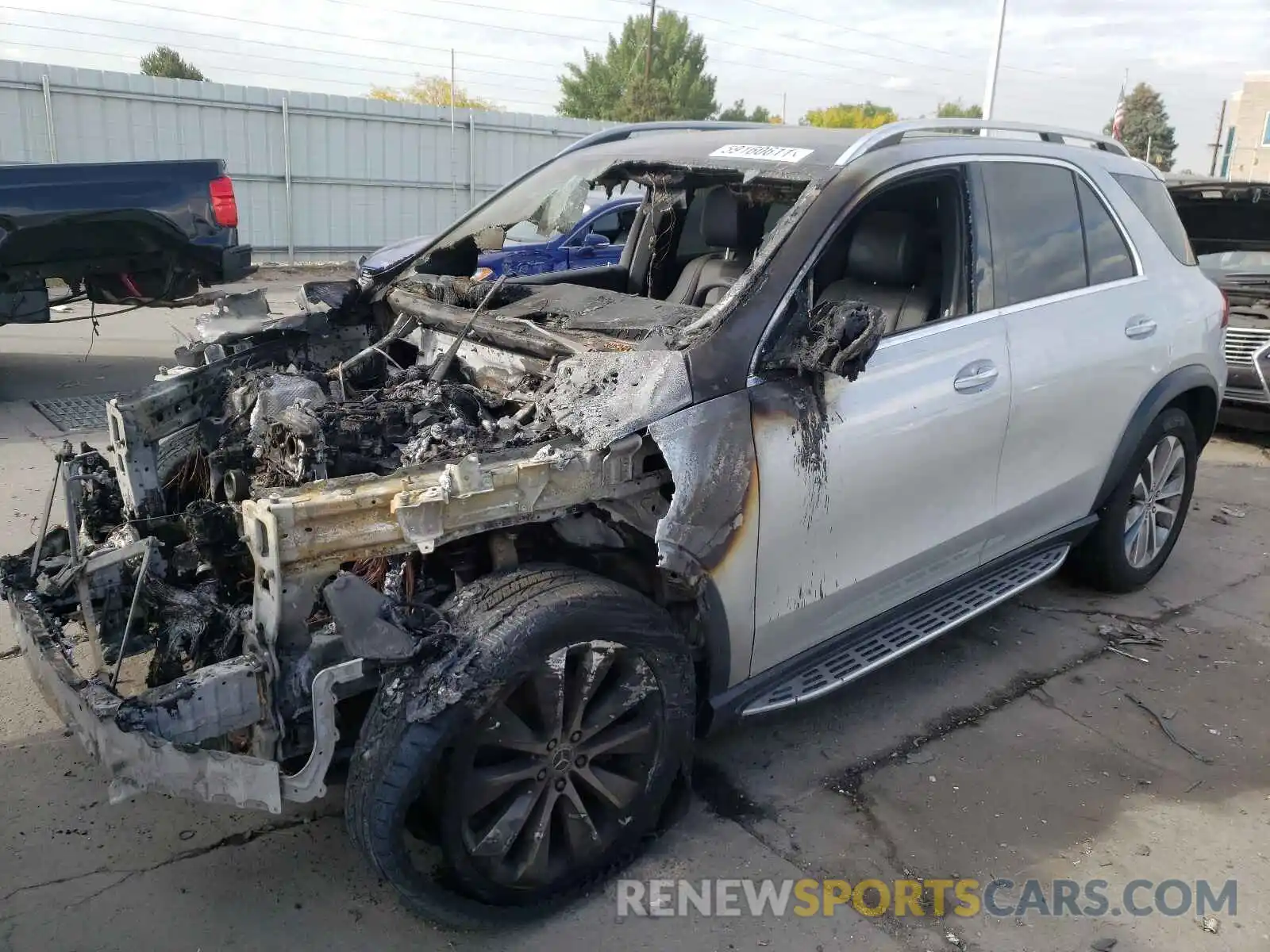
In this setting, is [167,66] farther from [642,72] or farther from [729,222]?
[729,222]

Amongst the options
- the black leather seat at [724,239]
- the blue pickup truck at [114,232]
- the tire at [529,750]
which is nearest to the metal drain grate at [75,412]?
the blue pickup truck at [114,232]

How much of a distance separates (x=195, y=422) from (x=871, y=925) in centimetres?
273

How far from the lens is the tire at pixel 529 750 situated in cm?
227

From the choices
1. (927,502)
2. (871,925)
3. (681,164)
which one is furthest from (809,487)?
(681,164)

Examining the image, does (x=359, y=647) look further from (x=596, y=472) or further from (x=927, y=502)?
(x=927, y=502)

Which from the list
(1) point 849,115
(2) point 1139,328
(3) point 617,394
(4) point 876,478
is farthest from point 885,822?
(1) point 849,115

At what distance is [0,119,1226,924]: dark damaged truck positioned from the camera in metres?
2.26

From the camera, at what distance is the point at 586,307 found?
3428 millimetres

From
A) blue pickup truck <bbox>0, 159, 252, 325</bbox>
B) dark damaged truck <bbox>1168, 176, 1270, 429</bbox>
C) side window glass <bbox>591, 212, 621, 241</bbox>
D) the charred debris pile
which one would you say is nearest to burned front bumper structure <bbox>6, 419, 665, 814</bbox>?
the charred debris pile

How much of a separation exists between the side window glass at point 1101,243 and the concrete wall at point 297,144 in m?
13.3

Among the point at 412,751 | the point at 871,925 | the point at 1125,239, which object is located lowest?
the point at 871,925

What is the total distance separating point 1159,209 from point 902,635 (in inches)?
95.7

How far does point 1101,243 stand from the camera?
3949 millimetres

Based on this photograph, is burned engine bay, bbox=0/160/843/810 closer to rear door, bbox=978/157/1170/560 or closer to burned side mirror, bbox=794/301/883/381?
burned side mirror, bbox=794/301/883/381
